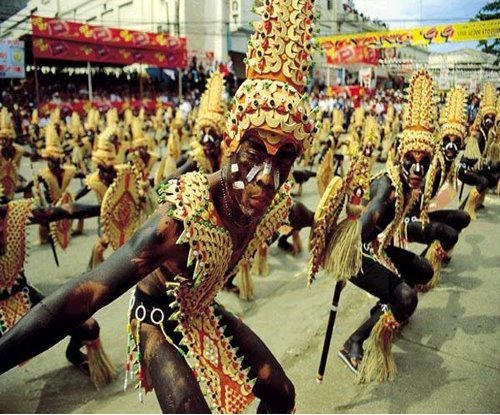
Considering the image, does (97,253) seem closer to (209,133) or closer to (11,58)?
(209,133)

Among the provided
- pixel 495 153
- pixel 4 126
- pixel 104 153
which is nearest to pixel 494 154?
pixel 495 153

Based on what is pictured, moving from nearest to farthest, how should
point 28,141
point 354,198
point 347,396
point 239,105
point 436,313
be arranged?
point 239,105 → point 354,198 → point 347,396 → point 436,313 → point 28,141

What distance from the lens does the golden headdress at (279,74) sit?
6.28ft

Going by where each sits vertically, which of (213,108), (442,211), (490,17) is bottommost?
(442,211)

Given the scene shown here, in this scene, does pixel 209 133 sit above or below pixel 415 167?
above

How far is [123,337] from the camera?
13.6 feet

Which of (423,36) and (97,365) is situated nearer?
(97,365)

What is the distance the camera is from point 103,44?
23500 mm

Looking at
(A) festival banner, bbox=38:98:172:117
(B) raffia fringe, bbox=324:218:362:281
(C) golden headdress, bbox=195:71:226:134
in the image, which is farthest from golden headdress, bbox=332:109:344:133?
(A) festival banner, bbox=38:98:172:117

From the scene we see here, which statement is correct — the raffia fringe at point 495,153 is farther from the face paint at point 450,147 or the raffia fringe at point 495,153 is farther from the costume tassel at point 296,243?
the costume tassel at point 296,243

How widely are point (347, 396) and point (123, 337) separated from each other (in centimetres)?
204

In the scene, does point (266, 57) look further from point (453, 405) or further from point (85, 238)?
point (85, 238)

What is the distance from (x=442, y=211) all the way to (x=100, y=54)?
2218 centimetres

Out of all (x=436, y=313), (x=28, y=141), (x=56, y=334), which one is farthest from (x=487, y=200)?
(x=28, y=141)
